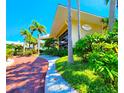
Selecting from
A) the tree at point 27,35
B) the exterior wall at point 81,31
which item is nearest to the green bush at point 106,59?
the exterior wall at point 81,31

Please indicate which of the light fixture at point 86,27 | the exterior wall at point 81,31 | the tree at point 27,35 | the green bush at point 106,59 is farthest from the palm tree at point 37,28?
the green bush at point 106,59

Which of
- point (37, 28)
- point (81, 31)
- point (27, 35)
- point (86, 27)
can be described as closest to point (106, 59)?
point (81, 31)

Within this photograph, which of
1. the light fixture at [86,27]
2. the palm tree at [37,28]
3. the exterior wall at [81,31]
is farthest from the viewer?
the palm tree at [37,28]

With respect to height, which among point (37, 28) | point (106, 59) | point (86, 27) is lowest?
point (106, 59)

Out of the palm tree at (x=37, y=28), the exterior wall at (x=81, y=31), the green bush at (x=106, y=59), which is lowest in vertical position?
the green bush at (x=106, y=59)

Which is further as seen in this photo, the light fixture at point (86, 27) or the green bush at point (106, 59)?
the light fixture at point (86, 27)

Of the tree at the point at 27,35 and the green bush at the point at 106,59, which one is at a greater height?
the tree at the point at 27,35

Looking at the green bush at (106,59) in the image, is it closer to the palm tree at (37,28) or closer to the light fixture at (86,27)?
the light fixture at (86,27)

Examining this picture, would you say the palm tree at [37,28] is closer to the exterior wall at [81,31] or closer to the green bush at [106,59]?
the exterior wall at [81,31]

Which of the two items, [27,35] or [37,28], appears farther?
[27,35]

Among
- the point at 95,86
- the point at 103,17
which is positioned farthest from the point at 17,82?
the point at 103,17

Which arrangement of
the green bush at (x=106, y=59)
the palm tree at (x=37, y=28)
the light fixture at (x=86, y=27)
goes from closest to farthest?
1. the green bush at (x=106, y=59)
2. the light fixture at (x=86, y=27)
3. the palm tree at (x=37, y=28)

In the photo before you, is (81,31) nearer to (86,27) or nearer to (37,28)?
(86,27)

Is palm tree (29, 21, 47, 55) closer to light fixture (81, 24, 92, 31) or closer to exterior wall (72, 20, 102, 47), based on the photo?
exterior wall (72, 20, 102, 47)
